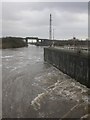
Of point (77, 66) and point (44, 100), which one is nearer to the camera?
point (44, 100)

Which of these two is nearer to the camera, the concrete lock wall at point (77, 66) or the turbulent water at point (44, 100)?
the turbulent water at point (44, 100)

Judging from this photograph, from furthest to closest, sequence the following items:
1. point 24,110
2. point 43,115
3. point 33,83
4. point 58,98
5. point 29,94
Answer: point 33,83 < point 29,94 < point 58,98 < point 24,110 < point 43,115

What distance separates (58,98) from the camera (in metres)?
15.0

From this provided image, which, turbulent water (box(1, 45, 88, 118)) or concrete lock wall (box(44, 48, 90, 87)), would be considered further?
concrete lock wall (box(44, 48, 90, 87))

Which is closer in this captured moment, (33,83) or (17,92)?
(17,92)

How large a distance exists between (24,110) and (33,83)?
26.4 ft

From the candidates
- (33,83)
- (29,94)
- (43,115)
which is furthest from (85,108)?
(33,83)

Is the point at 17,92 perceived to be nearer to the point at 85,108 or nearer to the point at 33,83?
the point at 33,83

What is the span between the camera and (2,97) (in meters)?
15.1

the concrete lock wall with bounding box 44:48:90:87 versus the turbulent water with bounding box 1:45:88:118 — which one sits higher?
the concrete lock wall with bounding box 44:48:90:87

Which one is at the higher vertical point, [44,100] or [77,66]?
[77,66]

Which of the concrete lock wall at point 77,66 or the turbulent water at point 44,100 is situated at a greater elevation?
the concrete lock wall at point 77,66

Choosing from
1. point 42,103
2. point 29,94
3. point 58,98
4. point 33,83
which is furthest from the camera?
point 33,83

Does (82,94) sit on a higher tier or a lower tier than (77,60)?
lower
